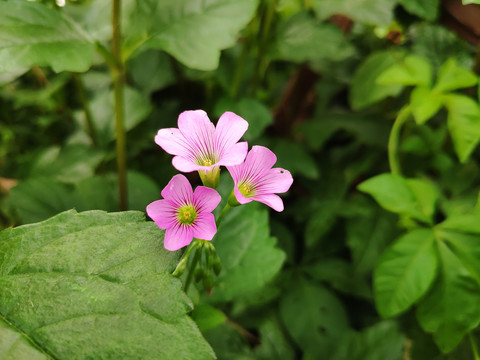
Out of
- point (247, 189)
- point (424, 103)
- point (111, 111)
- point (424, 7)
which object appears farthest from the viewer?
point (111, 111)

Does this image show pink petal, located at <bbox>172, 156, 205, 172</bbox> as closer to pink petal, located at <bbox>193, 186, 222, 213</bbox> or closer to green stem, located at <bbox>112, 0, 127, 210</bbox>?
pink petal, located at <bbox>193, 186, 222, 213</bbox>

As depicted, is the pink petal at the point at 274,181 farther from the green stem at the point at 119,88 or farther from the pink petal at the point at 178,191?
the green stem at the point at 119,88

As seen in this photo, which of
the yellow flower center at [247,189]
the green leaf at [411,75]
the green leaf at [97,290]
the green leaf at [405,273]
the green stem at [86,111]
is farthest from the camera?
the green stem at [86,111]

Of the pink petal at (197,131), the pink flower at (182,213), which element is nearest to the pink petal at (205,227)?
the pink flower at (182,213)

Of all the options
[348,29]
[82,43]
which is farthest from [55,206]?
[348,29]

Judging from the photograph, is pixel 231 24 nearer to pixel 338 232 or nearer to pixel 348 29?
pixel 348 29

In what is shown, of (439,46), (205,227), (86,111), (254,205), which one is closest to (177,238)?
(205,227)

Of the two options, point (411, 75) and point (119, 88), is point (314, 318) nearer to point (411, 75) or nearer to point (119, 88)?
point (411, 75)
